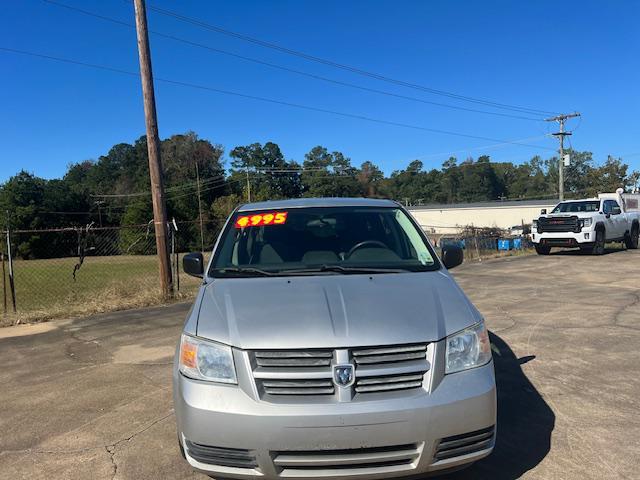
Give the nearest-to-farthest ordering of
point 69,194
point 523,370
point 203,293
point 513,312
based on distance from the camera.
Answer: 1. point 203,293
2. point 523,370
3. point 513,312
4. point 69,194

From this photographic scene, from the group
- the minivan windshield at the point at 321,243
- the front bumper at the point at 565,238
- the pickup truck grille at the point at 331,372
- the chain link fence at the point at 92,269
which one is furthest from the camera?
the front bumper at the point at 565,238

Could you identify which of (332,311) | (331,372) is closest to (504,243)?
(332,311)

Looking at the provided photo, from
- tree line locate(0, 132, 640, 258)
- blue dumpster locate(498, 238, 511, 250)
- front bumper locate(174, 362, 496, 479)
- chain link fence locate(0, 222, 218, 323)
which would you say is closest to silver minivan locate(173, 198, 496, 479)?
front bumper locate(174, 362, 496, 479)

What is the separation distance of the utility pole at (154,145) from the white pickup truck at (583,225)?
1330 cm

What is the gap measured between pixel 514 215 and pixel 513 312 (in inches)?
2269

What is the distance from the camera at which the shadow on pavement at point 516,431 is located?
3162mm

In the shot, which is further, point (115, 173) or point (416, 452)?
point (115, 173)

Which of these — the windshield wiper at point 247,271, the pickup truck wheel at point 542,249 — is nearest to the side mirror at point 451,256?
the windshield wiper at point 247,271

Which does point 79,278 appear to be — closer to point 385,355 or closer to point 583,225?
point 583,225

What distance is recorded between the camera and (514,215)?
61938 millimetres

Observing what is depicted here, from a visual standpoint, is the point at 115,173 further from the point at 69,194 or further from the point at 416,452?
the point at 416,452

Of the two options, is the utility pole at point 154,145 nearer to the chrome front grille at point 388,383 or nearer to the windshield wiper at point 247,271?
the windshield wiper at point 247,271

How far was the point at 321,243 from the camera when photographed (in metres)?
4.11

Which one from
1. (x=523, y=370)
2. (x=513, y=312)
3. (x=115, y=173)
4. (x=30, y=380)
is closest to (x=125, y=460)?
(x=30, y=380)
